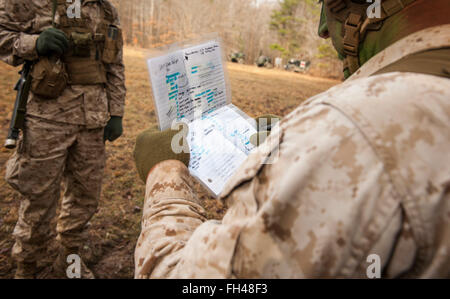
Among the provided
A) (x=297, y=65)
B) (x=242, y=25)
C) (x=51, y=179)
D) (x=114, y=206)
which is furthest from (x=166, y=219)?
(x=242, y=25)

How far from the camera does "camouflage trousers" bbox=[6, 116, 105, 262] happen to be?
2135 mm

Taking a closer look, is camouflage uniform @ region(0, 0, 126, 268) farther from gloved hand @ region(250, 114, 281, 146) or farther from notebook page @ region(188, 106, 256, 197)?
gloved hand @ region(250, 114, 281, 146)

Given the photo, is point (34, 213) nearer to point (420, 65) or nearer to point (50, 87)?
point (50, 87)

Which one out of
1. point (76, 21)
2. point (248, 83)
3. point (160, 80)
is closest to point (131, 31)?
point (248, 83)

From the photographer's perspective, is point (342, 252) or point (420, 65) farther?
point (420, 65)

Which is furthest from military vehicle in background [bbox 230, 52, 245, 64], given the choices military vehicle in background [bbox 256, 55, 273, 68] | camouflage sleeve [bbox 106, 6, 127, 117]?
camouflage sleeve [bbox 106, 6, 127, 117]

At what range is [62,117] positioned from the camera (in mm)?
2254

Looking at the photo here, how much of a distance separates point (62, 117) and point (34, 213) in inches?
32.4

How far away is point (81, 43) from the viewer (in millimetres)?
2217

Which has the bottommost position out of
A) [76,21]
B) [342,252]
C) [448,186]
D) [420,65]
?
[342,252]

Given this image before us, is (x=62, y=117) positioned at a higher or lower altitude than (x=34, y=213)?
higher

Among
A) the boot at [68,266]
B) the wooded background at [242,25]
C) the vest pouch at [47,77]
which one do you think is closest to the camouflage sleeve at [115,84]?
the vest pouch at [47,77]

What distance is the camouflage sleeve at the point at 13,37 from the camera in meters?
2.01

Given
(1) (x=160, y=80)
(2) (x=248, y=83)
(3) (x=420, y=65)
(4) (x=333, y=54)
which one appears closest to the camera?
(3) (x=420, y=65)
